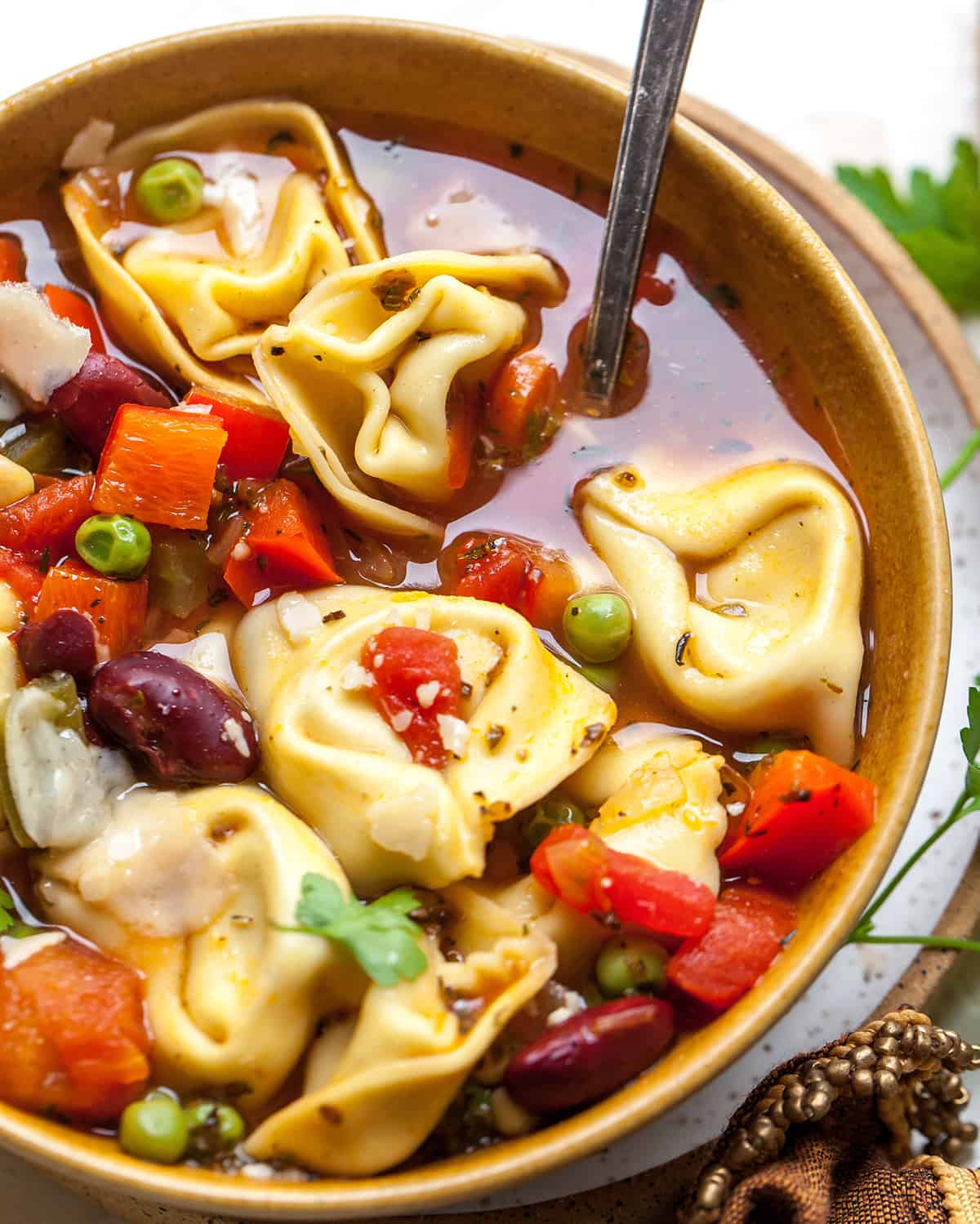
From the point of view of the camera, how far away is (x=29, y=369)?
368 centimetres

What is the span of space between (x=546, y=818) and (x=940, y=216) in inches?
136

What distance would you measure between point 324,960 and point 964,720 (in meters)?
2.51

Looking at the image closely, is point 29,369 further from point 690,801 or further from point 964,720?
point 964,720

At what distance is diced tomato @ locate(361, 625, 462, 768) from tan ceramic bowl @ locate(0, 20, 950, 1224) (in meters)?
1.06

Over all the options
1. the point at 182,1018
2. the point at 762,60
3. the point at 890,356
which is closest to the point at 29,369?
the point at 182,1018

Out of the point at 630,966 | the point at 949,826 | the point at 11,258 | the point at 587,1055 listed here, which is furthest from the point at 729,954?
the point at 11,258

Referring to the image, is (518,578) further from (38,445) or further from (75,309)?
(75,309)

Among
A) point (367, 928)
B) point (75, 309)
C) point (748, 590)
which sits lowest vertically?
point (367, 928)

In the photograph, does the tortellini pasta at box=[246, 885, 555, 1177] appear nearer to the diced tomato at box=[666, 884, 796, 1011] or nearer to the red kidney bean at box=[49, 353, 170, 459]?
the diced tomato at box=[666, 884, 796, 1011]

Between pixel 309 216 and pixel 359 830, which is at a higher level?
pixel 309 216

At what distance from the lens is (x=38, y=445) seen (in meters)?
3.78

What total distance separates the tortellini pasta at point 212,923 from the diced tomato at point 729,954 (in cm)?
86

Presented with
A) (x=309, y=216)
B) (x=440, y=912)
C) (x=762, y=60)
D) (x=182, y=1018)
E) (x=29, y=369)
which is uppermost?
(x=762, y=60)

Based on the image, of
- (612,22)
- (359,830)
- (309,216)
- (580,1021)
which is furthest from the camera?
(612,22)
